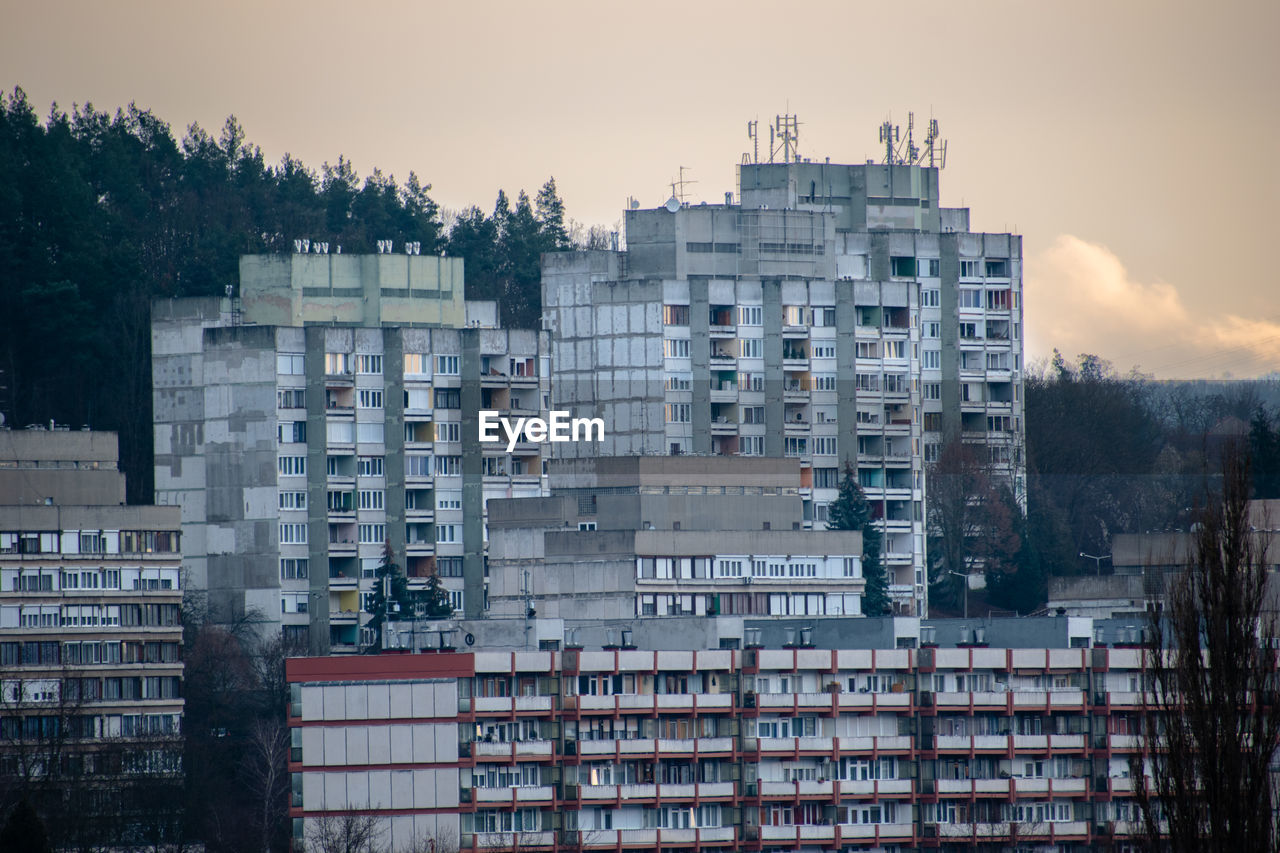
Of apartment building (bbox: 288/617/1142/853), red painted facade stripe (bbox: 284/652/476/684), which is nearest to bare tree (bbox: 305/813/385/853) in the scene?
apartment building (bbox: 288/617/1142/853)

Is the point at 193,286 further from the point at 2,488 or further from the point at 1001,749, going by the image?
the point at 1001,749

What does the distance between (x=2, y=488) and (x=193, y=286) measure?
32.0 metres

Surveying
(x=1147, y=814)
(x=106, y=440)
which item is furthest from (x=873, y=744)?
(x=1147, y=814)

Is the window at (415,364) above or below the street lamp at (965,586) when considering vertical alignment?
above

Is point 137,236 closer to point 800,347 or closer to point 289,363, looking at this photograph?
point 289,363

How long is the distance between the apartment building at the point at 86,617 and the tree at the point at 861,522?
35559 mm

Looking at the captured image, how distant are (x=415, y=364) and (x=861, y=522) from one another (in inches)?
1001

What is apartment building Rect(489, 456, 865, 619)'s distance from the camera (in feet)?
383

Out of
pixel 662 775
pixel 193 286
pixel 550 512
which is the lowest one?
pixel 662 775

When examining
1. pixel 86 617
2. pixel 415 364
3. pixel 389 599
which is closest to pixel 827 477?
pixel 415 364

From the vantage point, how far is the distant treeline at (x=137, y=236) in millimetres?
139375

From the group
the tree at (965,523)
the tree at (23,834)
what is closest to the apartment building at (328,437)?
the tree at (965,523)

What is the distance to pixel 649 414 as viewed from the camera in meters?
144

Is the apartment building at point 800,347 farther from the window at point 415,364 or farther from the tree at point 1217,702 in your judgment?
the tree at point 1217,702
